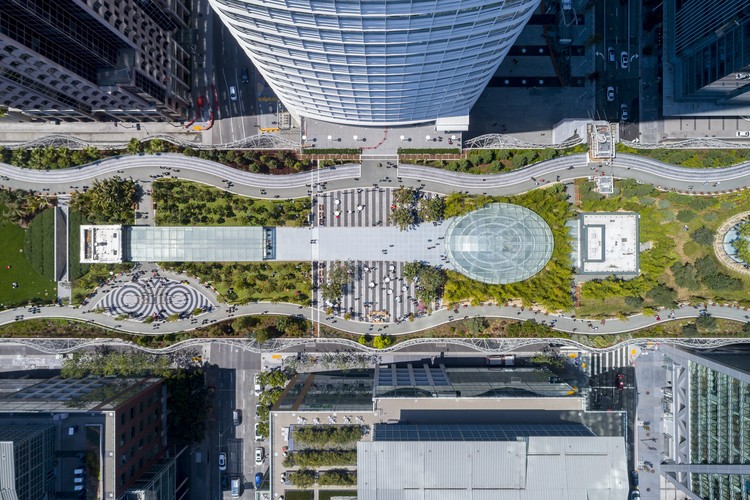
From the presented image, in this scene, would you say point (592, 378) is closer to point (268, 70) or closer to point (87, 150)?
point (268, 70)

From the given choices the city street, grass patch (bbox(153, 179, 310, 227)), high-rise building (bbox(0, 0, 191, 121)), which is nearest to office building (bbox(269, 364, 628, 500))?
grass patch (bbox(153, 179, 310, 227))

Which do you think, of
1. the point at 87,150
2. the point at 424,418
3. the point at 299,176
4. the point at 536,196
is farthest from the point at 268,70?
the point at 424,418

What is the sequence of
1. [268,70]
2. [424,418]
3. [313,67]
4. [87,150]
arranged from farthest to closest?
[87,150], [424,418], [268,70], [313,67]

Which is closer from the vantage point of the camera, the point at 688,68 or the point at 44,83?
the point at 44,83

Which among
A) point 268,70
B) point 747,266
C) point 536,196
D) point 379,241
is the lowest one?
point 747,266

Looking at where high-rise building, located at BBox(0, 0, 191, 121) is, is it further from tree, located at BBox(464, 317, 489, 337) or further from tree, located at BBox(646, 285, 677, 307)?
tree, located at BBox(646, 285, 677, 307)
